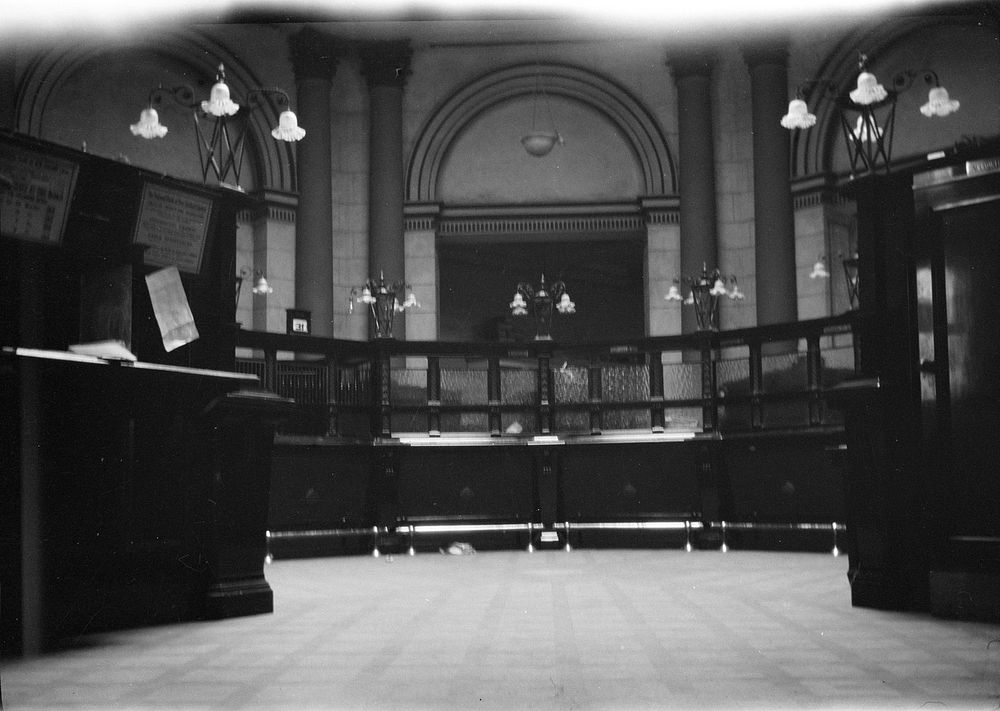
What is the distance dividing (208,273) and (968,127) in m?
11.3

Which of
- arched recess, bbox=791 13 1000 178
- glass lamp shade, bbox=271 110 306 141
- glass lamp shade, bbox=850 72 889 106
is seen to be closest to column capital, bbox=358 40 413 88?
glass lamp shade, bbox=271 110 306 141

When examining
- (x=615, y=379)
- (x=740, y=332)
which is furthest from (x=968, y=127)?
(x=615, y=379)

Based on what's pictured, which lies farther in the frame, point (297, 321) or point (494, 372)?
point (297, 321)

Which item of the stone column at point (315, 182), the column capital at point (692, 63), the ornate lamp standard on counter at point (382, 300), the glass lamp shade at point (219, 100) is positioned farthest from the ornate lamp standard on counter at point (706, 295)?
the stone column at point (315, 182)

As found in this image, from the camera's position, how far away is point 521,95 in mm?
15508

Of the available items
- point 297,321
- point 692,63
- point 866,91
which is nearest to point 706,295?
point 692,63

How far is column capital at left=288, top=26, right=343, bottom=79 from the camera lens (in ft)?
47.4

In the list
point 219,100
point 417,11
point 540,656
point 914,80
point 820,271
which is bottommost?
point 540,656

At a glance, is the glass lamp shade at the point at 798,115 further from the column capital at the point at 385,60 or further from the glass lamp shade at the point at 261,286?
the glass lamp shade at the point at 261,286

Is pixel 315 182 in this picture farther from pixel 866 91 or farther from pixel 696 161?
pixel 866 91

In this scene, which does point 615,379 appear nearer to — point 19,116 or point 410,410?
point 410,410

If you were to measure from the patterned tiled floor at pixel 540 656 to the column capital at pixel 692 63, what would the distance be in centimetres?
1052

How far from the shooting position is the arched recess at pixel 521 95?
50.4 feet

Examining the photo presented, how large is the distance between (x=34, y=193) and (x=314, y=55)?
1096 cm
